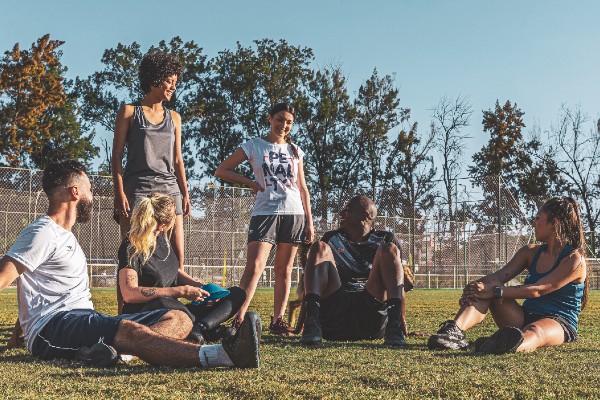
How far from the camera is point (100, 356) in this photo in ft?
13.5

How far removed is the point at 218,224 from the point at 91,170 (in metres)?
16.9

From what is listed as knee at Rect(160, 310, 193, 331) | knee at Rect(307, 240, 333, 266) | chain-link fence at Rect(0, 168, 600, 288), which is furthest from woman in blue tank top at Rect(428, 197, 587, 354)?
chain-link fence at Rect(0, 168, 600, 288)

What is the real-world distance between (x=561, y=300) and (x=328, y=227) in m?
20.0

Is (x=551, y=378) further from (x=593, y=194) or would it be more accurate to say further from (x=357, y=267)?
(x=593, y=194)

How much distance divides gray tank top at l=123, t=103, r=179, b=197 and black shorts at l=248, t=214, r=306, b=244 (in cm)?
97

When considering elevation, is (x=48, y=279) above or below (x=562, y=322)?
above

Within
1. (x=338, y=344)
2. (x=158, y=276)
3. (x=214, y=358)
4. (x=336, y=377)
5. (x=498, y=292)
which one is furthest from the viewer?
(x=338, y=344)

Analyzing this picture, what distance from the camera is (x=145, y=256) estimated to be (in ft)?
16.6

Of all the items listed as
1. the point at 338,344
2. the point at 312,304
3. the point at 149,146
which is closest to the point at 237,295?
the point at 312,304

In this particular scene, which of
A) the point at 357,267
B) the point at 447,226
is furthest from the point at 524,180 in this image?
the point at 357,267

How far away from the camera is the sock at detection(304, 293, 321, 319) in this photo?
5568 mm

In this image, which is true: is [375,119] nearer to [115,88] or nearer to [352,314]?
[115,88]

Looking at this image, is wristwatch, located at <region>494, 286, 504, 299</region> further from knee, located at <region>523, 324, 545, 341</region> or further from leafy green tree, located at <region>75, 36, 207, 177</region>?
leafy green tree, located at <region>75, 36, 207, 177</region>

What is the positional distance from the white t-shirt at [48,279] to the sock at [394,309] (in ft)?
6.94
